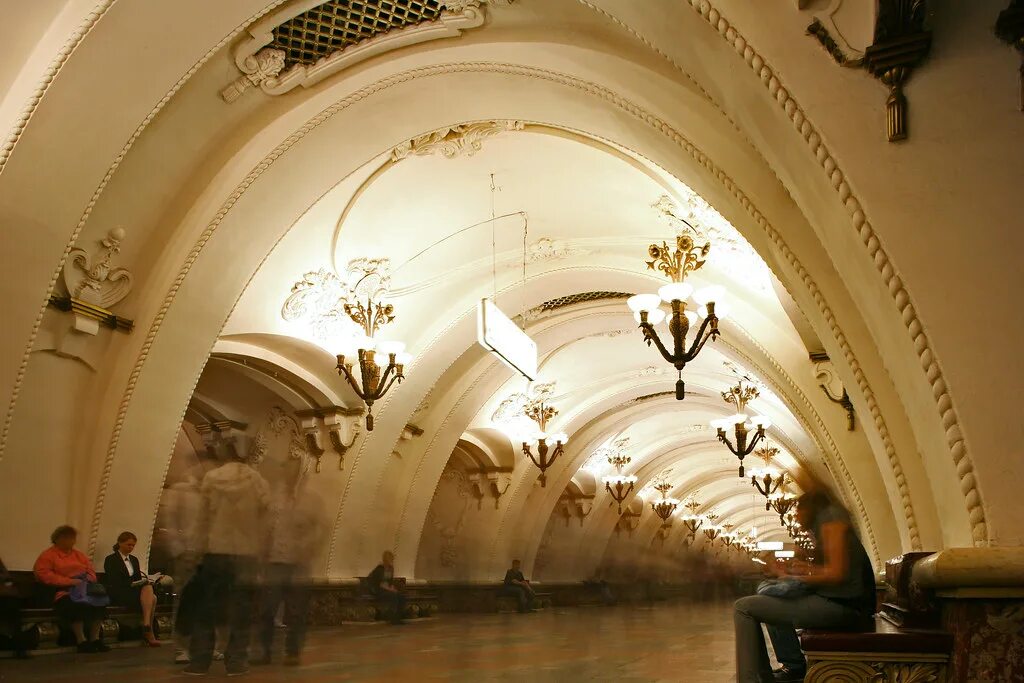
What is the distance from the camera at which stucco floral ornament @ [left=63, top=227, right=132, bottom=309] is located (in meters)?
6.67

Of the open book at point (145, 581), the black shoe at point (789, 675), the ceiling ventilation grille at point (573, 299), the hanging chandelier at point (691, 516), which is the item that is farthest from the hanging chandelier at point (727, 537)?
the black shoe at point (789, 675)

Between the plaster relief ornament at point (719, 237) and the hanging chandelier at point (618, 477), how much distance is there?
998cm

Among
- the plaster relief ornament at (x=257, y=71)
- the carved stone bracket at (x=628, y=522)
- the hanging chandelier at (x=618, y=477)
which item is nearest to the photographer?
the plaster relief ornament at (x=257, y=71)

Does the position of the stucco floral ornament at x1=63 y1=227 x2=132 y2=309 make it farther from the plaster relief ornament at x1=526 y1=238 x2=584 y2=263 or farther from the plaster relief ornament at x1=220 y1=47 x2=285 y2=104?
the plaster relief ornament at x1=526 y1=238 x2=584 y2=263

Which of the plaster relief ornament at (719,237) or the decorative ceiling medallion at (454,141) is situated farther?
the plaster relief ornament at (719,237)

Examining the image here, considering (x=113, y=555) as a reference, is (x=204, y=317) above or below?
above

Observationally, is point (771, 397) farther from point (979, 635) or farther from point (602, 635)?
point (979, 635)

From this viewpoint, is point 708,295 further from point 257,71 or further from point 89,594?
point 89,594

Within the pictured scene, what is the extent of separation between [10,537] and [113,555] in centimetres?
76

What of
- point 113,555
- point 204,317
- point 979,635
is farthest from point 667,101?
point 113,555

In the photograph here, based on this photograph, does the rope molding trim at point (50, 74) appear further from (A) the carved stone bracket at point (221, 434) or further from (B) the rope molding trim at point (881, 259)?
(A) the carved stone bracket at point (221, 434)

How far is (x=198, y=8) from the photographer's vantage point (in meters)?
5.39

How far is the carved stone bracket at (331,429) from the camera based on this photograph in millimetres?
10828

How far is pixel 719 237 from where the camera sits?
8.08 m
